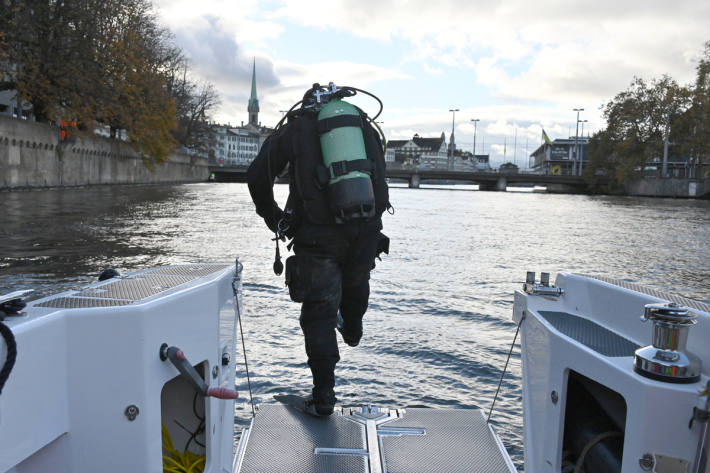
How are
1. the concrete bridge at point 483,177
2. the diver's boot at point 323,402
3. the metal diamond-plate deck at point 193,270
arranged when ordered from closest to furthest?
1. the metal diamond-plate deck at point 193,270
2. the diver's boot at point 323,402
3. the concrete bridge at point 483,177

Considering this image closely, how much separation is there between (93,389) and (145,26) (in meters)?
44.3

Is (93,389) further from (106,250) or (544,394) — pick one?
(106,250)

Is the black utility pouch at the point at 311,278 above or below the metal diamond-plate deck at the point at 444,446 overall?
above

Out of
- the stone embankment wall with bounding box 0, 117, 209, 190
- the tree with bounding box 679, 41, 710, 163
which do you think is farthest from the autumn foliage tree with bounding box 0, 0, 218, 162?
the tree with bounding box 679, 41, 710, 163

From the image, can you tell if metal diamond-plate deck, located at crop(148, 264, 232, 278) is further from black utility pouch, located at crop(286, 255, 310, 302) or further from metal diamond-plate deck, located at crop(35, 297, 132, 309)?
metal diamond-plate deck, located at crop(35, 297, 132, 309)

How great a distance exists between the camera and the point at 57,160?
38531mm

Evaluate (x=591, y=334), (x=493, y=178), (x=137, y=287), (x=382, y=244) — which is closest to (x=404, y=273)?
(x=382, y=244)

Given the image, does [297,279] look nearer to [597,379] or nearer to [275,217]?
[275,217]

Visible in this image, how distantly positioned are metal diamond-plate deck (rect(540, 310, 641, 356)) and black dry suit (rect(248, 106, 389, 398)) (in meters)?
1.04

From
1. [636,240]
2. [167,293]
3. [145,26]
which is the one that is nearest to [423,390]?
[167,293]

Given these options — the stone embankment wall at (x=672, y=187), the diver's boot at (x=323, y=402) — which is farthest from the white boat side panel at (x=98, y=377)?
the stone embankment wall at (x=672, y=187)

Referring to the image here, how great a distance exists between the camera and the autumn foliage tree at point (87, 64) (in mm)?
30719

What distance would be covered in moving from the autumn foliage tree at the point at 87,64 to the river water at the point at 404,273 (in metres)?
12.5

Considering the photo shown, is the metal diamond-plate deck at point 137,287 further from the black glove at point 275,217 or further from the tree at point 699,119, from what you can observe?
the tree at point 699,119
